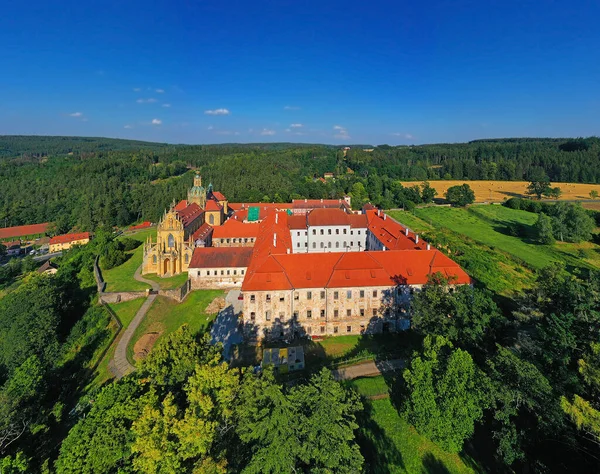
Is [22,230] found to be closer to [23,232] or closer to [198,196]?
[23,232]

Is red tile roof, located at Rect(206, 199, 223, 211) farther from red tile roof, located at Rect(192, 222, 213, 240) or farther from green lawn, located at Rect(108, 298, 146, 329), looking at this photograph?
green lawn, located at Rect(108, 298, 146, 329)

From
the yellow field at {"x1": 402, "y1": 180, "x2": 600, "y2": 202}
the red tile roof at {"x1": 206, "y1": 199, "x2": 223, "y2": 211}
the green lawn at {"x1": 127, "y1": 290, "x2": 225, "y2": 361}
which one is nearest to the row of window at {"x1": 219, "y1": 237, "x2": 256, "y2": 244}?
the red tile roof at {"x1": 206, "y1": 199, "x2": 223, "y2": 211}

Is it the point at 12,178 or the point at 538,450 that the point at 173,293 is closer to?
the point at 538,450

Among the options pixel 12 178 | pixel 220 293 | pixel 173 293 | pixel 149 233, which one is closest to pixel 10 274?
pixel 149 233

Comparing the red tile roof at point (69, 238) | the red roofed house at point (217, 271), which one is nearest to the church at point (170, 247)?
the red roofed house at point (217, 271)

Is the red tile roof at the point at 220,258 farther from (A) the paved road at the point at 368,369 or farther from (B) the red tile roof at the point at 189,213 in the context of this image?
(A) the paved road at the point at 368,369
